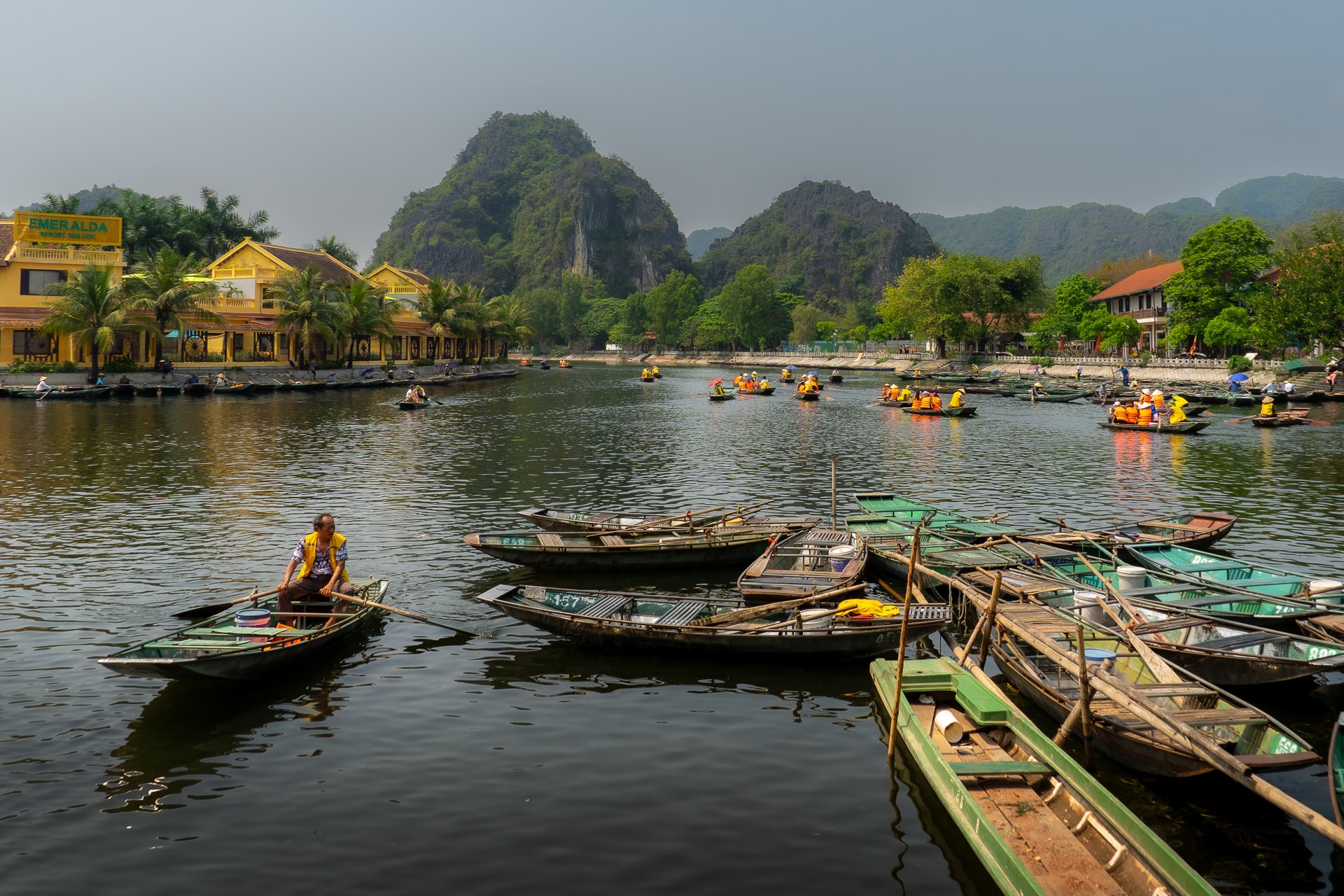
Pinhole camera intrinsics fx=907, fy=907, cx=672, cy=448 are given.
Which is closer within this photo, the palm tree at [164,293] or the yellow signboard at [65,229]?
the palm tree at [164,293]

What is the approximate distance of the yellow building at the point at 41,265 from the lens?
64.1 metres

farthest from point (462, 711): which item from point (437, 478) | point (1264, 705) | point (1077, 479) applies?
point (1077, 479)

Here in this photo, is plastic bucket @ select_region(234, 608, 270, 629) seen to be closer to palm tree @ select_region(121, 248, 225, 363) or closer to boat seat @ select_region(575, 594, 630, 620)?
boat seat @ select_region(575, 594, 630, 620)

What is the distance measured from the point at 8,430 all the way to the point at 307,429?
1257 cm

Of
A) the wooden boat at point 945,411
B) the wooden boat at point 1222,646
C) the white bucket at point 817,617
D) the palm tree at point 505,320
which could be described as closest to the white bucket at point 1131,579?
the wooden boat at point 1222,646

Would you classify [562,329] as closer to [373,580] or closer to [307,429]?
[307,429]

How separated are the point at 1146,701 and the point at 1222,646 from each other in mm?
4425

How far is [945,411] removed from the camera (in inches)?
2240

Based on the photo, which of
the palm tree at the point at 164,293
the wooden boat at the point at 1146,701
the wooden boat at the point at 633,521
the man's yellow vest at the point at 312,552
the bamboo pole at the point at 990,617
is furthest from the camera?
the palm tree at the point at 164,293

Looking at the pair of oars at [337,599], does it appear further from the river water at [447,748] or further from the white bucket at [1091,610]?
the white bucket at [1091,610]

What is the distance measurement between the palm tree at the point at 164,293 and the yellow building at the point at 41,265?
4317 millimetres

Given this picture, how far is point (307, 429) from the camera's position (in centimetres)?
4509

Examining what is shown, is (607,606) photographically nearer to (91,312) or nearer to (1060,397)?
(91,312)

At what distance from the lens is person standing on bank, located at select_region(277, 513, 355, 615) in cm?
1429
